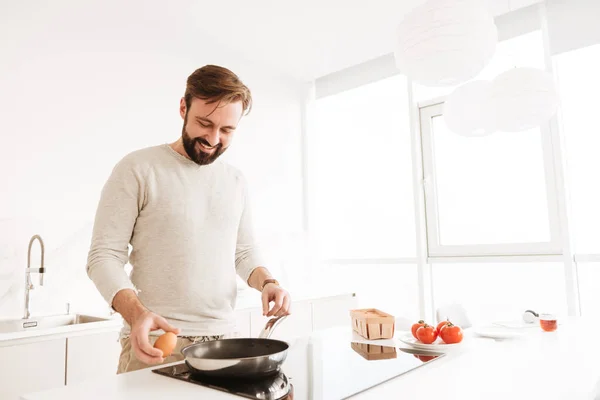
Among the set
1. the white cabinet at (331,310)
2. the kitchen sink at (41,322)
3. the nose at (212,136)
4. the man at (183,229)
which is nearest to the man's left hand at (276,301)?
the man at (183,229)

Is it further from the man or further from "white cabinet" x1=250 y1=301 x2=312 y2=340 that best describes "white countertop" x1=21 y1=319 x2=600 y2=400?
"white cabinet" x1=250 y1=301 x2=312 y2=340

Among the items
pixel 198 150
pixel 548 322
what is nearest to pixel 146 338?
pixel 198 150

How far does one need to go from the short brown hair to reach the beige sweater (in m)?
0.21

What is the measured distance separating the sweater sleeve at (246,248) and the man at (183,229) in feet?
0.39

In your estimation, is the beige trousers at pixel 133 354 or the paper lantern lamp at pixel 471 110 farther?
the paper lantern lamp at pixel 471 110

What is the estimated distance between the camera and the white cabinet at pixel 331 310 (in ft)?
11.2

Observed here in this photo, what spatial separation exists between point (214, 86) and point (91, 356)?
1467 mm

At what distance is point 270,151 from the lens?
13.4 ft

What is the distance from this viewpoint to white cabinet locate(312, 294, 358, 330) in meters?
3.42

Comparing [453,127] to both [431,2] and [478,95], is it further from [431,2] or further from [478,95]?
[431,2]

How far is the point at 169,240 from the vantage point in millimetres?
1344

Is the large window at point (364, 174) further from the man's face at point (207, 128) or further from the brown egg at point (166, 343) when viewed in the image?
the brown egg at point (166, 343)

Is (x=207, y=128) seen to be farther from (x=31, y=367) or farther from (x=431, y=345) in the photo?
(x=31, y=367)

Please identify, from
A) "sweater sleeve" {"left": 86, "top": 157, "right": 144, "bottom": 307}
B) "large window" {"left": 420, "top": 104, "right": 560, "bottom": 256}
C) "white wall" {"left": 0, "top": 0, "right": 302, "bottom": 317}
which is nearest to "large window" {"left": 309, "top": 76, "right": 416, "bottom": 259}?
"large window" {"left": 420, "top": 104, "right": 560, "bottom": 256}
